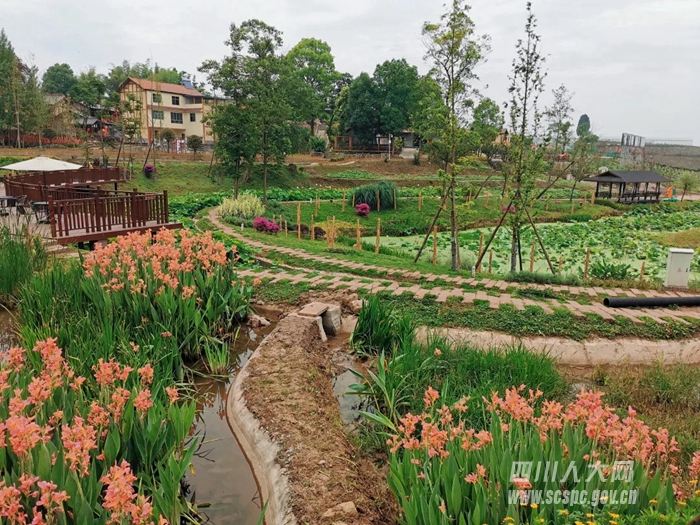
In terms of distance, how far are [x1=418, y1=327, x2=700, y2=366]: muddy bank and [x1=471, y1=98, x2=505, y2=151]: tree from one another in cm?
617

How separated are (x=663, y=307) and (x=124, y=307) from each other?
6627mm

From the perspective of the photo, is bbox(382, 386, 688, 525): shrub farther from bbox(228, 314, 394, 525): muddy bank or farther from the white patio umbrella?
the white patio umbrella

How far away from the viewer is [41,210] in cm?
1231

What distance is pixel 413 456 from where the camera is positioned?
2.80 m

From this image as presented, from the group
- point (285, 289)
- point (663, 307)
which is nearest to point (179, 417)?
point (285, 289)

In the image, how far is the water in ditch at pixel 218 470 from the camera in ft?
10.9

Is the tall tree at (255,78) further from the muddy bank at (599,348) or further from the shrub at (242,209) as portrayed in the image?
the muddy bank at (599,348)

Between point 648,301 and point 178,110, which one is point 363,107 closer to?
point 178,110

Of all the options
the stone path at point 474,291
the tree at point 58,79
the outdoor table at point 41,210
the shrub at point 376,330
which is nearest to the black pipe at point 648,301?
the stone path at point 474,291

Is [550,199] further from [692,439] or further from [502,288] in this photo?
[692,439]

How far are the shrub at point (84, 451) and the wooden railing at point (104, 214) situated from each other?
23.7 feet

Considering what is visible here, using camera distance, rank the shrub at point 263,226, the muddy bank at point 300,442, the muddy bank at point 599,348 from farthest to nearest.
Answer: the shrub at point 263,226 < the muddy bank at point 599,348 < the muddy bank at point 300,442

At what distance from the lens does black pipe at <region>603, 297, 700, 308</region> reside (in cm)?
691

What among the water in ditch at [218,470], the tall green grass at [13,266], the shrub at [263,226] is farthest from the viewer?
the shrub at [263,226]
